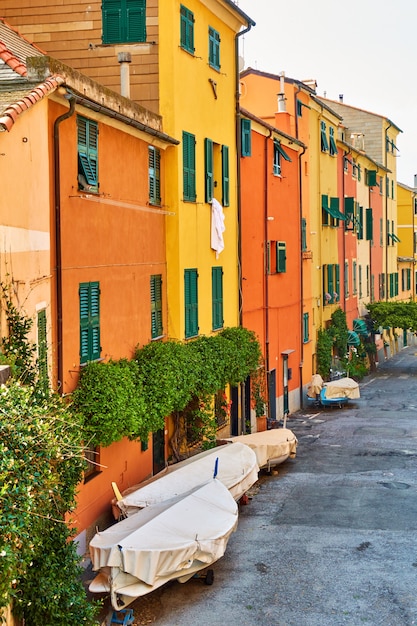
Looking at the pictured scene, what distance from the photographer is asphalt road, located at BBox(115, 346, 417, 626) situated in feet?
51.2

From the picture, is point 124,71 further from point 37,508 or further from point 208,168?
point 37,508

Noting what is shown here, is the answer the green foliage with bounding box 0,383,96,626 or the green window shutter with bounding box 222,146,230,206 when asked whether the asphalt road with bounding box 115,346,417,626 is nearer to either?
the green foliage with bounding box 0,383,96,626

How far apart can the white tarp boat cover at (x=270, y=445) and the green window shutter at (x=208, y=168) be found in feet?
21.6

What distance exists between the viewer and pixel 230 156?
90.1 feet

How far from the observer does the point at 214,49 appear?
25.8 m

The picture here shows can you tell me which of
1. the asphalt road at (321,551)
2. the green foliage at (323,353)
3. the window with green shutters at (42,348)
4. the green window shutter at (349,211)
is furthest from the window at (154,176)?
the green window shutter at (349,211)

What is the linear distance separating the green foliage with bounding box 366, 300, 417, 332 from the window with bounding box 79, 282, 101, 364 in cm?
3583

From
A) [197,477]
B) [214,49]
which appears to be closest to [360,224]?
[214,49]

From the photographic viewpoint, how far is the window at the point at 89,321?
17.5 metres

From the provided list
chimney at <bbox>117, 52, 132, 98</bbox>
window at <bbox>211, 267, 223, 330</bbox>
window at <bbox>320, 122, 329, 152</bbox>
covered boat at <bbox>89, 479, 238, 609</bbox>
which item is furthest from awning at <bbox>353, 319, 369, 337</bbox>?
covered boat at <bbox>89, 479, 238, 609</bbox>

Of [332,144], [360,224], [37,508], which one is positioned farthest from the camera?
[360,224]

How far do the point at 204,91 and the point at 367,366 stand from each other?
2945 centimetres

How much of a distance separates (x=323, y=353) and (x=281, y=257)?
9.55 m

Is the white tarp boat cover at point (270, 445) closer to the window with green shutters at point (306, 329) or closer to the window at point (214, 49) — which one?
the window at point (214, 49)
